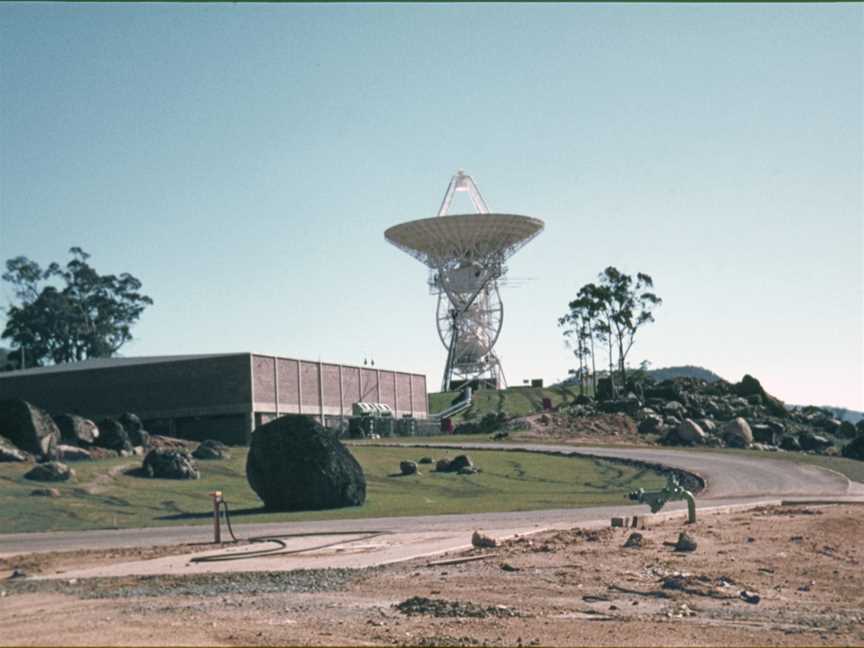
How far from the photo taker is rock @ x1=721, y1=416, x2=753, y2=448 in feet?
235

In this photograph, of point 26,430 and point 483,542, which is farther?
point 26,430

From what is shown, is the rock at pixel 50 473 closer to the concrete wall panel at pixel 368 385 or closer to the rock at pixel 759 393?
the concrete wall panel at pixel 368 385

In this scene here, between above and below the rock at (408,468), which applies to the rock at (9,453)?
above

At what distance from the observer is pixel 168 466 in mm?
41844

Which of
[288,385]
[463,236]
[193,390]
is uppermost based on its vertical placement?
[463,236]

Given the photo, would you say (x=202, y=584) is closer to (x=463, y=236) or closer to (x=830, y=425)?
(x=830, y=425)

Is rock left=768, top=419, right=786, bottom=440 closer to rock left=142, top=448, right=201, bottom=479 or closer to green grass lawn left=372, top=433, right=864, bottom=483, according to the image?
green grass lawn left=372, top=433, right=864, bottom=483

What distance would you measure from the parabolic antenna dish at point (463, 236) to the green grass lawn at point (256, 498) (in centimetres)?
5893

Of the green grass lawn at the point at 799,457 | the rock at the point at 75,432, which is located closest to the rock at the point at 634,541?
the green grass lawn at the point at 799,457

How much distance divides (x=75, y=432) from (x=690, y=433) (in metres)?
42.1

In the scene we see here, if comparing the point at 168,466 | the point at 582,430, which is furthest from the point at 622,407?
the point at 168,466

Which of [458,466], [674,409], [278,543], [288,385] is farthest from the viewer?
[674,409]

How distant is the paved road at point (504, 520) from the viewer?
86.1ft

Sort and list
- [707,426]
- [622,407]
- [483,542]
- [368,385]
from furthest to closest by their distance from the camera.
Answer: [368,385] → [622,407] → [707,426] → [483,542]
